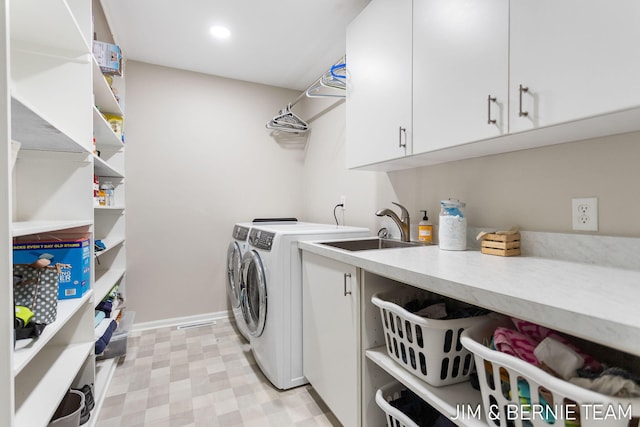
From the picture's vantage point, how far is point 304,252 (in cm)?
184

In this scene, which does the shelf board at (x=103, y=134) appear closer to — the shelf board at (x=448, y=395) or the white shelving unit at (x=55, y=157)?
the white shelving unit at (x=55, y=157)

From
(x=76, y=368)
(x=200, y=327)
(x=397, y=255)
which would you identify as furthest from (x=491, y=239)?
(x=200, y=327)

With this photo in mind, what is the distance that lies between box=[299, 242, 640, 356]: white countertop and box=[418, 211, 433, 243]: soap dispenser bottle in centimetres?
39

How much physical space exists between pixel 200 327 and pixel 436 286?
2.62 metres

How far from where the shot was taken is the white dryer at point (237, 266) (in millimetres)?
2475

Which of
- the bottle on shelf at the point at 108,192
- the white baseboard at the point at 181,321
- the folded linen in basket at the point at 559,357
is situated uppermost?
the bottle on shelf at the point at 108,192

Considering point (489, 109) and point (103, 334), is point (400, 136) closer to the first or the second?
point (489, 109)

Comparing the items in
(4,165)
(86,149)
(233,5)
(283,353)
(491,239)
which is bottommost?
(283,353)

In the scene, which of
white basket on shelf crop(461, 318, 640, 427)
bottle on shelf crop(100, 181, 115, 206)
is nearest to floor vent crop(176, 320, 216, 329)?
bottle on shelf crop(100, 181, 115, 206)

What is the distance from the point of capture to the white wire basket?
39.8 inches

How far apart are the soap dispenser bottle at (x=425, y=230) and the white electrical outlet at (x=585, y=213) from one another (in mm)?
693

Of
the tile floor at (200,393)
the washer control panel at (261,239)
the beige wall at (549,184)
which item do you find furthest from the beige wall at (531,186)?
the tile floor at (200,393)

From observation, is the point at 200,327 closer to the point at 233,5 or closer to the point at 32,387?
the point at 32,387

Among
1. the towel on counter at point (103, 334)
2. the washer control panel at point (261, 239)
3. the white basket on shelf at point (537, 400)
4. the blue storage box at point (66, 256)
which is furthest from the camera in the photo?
the washer control panel at point (261, 239)
